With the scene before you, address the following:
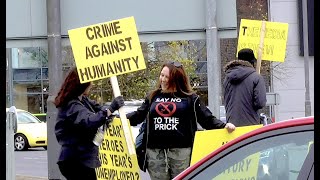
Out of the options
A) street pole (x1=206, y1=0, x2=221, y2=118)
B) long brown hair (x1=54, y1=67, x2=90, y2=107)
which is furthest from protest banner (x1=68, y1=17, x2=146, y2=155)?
street pole (x1=206, y1=0, x2=221, y2=118)

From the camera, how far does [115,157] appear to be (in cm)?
755

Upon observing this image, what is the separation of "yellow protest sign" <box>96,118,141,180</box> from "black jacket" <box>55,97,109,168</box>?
2.11 ft

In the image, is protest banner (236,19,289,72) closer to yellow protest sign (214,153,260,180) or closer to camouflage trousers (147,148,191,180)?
camouflage trousers (147,148,191,180)

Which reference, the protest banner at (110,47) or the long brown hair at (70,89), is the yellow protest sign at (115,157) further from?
the long brown hair at (70,89)

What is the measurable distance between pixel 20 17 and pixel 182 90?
11.2 ft

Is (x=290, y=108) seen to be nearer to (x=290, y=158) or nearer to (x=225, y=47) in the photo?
(x=225, y=47)

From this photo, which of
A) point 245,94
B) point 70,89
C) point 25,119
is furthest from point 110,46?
point 25,119

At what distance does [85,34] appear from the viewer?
7652 millimetres

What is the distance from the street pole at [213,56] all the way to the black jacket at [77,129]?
2321 millimetres

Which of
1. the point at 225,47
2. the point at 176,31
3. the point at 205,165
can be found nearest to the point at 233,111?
the point at 176,31

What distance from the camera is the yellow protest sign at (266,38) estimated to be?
34.9 ft

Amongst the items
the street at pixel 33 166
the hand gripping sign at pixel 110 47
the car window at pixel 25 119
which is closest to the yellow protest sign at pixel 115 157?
the hand gripping sign at pixel 110 47

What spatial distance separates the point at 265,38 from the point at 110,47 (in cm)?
360

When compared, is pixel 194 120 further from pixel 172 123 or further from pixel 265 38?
pixel 265 38
